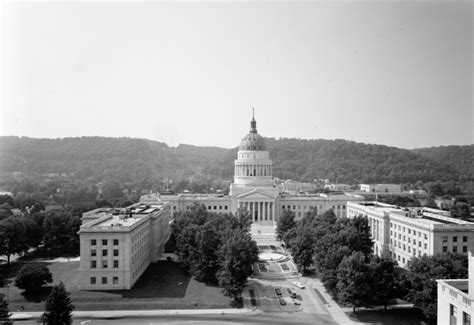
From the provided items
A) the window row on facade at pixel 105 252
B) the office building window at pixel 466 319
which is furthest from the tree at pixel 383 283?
the window row on facade at pixel 105 252

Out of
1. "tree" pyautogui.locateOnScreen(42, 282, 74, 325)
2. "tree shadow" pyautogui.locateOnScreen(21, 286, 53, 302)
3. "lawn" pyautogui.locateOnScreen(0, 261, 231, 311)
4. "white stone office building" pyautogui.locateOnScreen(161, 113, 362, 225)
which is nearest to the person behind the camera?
"tree" pyautogui.locateOnScreen(42, 282, 74, 325)

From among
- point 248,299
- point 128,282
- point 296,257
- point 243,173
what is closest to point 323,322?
point 248,299

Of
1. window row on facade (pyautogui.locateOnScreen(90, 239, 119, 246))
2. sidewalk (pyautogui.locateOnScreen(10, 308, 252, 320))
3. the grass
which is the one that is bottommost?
sidewalk (pyautogui.locateOnScreen(10, 308, 252, 320))

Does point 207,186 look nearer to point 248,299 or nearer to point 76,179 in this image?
point 76,179

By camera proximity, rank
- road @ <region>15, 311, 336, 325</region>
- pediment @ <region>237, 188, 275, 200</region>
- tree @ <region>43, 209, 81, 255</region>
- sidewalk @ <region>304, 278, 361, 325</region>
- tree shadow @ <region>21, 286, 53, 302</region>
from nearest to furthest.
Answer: road @ <region>15, 311, 336, 325</region> → sidewalk @ <region>304, 278, 361, 325</region> → tree shadow @ <region>21, 286, 53, 302</region> → tree @ <region>43, 209, 81, 255</region> → pediment @ <region>237, 188, 275, 200</region>

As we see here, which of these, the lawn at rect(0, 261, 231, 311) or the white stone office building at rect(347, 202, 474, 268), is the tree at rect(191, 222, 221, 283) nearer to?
the lawn at rect(0, 261, 231, 311)

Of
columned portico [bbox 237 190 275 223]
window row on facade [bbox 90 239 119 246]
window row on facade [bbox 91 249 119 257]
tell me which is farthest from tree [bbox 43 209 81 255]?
columned portico [bbox 237 190 275 223]
